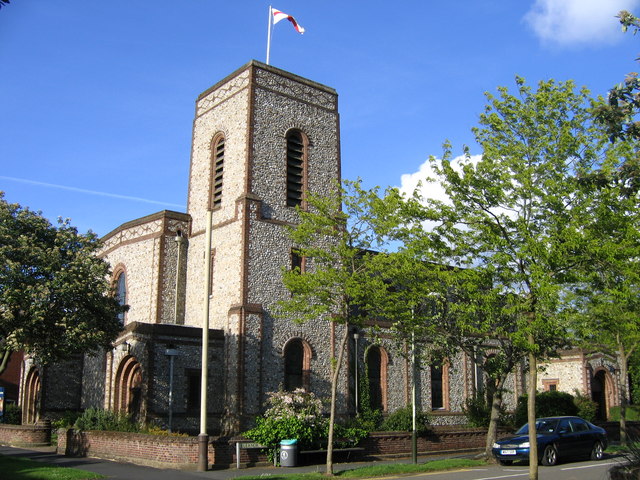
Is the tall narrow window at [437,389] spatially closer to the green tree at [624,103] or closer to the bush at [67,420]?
the bush at [67,420]

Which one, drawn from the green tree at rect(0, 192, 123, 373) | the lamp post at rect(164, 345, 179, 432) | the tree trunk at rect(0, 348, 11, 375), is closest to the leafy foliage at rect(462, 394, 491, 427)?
the lamp post at rect(164, 345, 179, 432)

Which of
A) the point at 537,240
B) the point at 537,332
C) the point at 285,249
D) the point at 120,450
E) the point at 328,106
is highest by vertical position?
the point at 328,106

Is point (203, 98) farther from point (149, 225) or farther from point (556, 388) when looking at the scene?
point (556, 388)

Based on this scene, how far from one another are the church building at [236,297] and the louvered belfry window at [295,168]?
0.21ft

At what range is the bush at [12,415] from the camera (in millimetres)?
35438

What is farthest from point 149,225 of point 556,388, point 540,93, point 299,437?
point 556,388

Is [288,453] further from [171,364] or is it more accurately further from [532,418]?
[532,418]

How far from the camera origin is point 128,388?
26.9 metres

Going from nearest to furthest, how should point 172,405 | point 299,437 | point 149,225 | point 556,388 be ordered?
point 299,437
point 172,405
point 149,225
point 556,388

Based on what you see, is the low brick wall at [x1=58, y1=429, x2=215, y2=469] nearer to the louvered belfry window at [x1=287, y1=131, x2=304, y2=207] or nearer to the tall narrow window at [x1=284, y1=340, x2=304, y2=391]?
the tall narrow window at [x1=284, y1=340, x2=304, y2=391]

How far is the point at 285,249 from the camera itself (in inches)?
1094

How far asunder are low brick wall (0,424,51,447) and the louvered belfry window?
45.0ft

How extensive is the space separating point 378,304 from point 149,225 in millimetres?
14906

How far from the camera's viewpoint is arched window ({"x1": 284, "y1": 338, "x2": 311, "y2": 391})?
2650 centimetres
